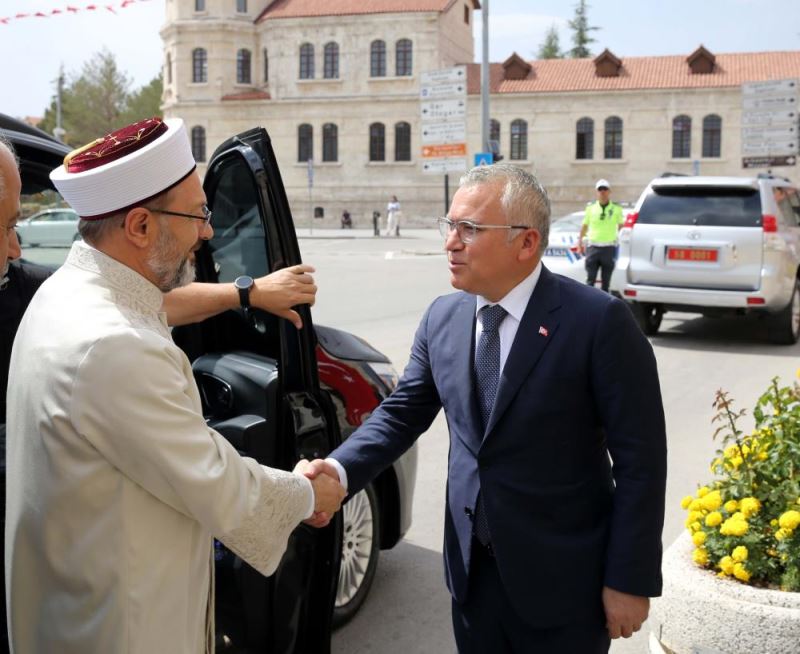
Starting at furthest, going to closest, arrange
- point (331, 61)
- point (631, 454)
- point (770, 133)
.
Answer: point (331, 61) < point (770, 133) < point (631, 454)

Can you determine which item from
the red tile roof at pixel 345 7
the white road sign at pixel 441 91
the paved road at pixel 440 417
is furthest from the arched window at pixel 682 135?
the paved road at pixel 440 417

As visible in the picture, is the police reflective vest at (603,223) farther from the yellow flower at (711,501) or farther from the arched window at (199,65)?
the arched window at (199,65)

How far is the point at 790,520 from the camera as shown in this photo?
10.1 ft

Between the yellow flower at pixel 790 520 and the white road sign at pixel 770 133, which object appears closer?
the yellow flower at pixel 790 520

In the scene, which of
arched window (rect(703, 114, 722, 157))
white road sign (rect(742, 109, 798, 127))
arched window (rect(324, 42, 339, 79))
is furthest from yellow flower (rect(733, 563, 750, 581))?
arched window (rect(324, 42, 339, 79))

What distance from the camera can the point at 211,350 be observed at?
3748 millimetres

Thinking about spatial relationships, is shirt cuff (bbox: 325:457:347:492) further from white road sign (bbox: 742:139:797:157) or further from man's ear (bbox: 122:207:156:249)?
white road sign (bbox: 742:139:797:157)

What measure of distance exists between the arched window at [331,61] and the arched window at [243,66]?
251 inches

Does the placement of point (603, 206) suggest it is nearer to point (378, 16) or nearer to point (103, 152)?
point (103, 152)

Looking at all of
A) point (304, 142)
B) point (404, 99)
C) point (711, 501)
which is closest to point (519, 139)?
point (404, 99)

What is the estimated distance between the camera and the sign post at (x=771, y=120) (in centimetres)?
2811

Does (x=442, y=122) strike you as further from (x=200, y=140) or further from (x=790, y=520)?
(x=790, y=520)

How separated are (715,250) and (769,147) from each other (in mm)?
19171

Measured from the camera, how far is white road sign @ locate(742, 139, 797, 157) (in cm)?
2794
